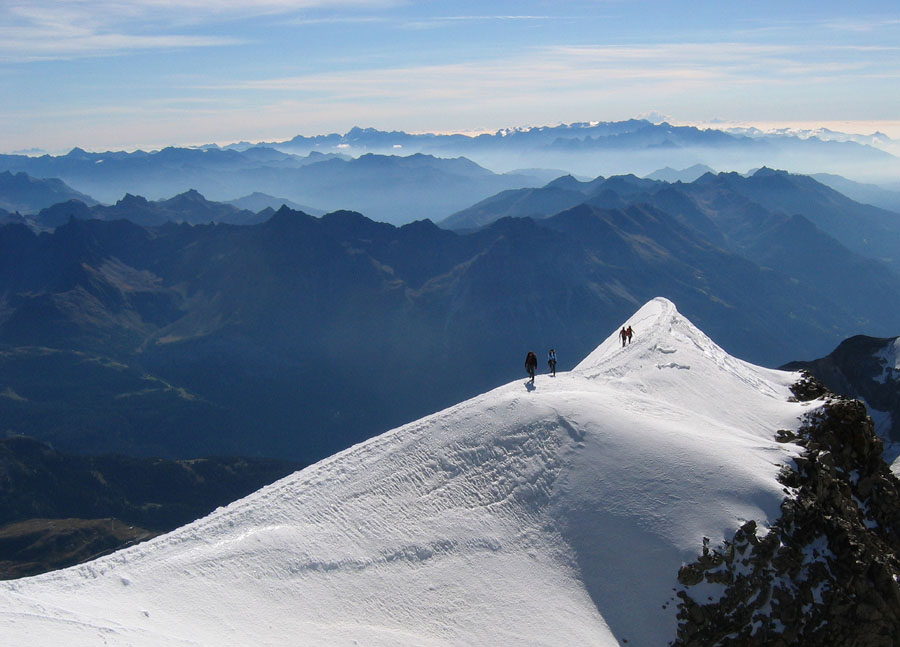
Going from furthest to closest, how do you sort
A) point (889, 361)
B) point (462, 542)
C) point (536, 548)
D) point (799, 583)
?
point (889, 361) → point (462, 542) → point (536, 548) → point (799, 583)

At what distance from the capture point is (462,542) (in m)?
33.6

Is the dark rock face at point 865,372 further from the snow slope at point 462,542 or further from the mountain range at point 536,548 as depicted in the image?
the snow slope at point 462,542

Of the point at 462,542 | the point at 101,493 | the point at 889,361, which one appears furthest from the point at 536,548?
the point at 101,493

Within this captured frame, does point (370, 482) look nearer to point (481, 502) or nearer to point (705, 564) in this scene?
point (481, 502)

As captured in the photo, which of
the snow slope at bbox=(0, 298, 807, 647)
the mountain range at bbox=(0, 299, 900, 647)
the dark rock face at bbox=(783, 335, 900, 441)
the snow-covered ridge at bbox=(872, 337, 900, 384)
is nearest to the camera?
the snow slope at bbox=(0, 298, 807, 647)

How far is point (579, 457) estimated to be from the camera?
36.4 meters

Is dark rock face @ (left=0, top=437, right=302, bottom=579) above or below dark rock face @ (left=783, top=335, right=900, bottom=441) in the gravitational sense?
below

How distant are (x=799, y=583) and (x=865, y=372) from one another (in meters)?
78.2

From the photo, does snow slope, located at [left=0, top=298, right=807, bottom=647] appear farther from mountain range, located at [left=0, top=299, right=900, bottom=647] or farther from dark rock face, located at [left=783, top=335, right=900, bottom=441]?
dark rock face, located at [left=783, top=335, right=900, bottom=441]

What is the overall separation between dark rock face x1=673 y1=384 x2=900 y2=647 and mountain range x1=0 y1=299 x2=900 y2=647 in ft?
0.27

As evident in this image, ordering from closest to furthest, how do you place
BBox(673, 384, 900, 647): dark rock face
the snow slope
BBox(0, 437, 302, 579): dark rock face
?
the snow slope
BBox(673, 384, 900, 647): dark rock face
BBox(0, 437, 302, 579): dark rock face

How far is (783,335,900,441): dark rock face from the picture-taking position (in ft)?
296

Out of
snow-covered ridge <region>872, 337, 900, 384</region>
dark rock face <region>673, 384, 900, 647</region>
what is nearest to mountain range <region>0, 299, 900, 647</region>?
dark rock face <region>673, 384, 900, 647</region>

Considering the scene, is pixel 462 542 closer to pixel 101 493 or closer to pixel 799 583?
pixel 799 583
